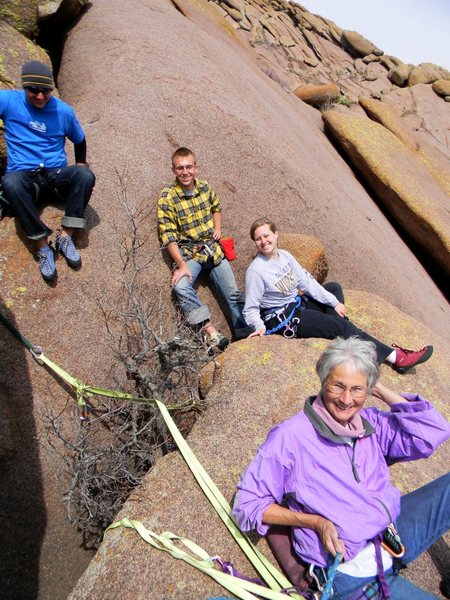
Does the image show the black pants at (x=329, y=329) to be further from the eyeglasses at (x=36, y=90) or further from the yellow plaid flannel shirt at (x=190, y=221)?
the eyeglasses at (x=36, y=90)

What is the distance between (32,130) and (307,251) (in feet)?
11.3

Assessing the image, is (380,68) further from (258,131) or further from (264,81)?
(258,131)

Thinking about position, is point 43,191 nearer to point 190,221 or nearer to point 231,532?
point 190,221

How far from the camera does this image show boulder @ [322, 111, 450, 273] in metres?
9.38

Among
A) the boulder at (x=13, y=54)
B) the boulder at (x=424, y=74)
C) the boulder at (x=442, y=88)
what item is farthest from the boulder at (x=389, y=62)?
A: the boulder at (x=13, y=54)

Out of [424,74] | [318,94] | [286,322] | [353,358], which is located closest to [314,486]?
[353,358]

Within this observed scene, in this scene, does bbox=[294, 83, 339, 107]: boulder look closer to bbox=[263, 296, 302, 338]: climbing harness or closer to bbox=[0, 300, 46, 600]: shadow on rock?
bbox=[263, 296, 302, 338]: climbing harness

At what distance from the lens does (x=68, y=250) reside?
4629mm

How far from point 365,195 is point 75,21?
272 inches

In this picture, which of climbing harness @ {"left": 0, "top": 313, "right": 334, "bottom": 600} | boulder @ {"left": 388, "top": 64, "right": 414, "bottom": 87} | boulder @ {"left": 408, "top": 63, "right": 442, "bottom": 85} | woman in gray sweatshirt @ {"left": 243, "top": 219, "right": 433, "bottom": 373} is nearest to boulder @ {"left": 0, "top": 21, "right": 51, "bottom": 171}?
woman in gray sweatshirt @ {"left": 243, "top": 219, "right": 433, "bottom": 373}

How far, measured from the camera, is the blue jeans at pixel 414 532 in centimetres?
247

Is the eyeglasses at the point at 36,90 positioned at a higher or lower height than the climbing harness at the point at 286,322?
higher

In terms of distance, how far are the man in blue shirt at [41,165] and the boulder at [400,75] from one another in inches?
1000

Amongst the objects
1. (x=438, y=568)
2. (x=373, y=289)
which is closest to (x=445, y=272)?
(x=373, y=289)
